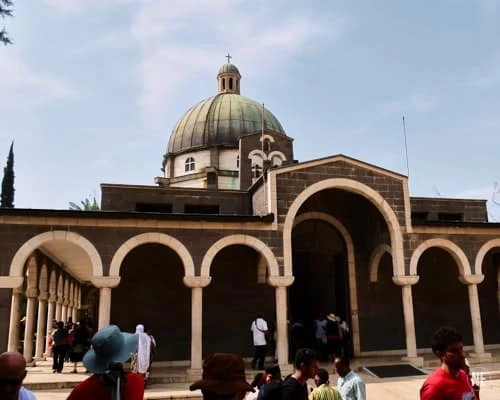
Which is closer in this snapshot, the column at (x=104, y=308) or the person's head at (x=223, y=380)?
the person's head at (x=223, y=380)

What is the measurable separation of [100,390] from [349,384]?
350cm

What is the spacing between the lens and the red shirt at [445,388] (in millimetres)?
3557

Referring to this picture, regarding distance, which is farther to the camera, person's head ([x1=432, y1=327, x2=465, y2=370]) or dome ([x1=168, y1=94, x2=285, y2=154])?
dome ([x1=168, y1=94, x2=285, y2=154])

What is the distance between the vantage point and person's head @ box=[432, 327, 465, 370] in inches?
146

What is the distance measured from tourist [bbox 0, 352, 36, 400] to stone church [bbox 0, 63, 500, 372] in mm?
10554

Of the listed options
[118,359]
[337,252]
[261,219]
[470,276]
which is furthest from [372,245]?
[118,359]

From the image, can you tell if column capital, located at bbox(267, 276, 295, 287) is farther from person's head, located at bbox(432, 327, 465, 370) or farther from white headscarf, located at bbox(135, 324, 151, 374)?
person's head, located at bbox(432, 327, 465, 370)

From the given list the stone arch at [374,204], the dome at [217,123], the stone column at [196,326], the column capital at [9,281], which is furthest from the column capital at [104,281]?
the dome at [217,123]

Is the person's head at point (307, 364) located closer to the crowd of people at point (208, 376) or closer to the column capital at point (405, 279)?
the crowd of people at point (208, 376)

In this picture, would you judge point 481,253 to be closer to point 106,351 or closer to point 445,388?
point 445,388

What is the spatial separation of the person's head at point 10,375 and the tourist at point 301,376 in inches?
85.1

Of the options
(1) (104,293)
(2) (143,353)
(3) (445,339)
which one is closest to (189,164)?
(1) (104,293)

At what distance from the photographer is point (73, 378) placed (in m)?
12.7

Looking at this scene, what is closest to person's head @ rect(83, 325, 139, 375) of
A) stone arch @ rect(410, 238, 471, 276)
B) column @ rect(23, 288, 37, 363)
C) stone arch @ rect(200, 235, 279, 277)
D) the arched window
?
stone arch @ rect(200, 235, 279, 277)
